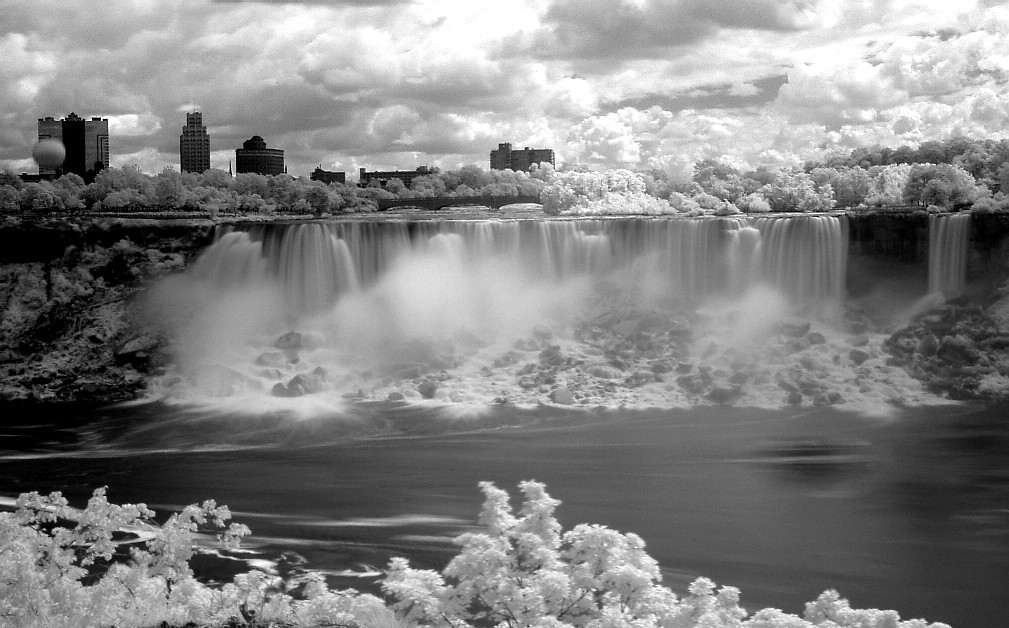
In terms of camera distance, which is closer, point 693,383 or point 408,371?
point 693,383

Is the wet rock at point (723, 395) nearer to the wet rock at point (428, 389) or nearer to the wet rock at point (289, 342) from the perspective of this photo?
the wet rock at point (428, 389)

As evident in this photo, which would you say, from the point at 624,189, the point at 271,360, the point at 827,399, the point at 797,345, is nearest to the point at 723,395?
the point at 827,399

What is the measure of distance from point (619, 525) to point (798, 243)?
20.4 m

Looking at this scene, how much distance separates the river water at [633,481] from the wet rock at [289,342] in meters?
4.97

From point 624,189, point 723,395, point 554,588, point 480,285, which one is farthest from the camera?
point 624,189

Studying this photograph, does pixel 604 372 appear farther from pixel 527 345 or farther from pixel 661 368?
pixel 527 345

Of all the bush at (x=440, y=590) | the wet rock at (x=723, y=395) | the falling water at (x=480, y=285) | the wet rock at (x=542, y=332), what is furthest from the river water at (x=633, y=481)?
the wet rock at (x=542, y=332)

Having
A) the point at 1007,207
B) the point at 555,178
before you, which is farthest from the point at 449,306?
the point at 555,178

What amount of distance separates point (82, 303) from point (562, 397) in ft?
60.3

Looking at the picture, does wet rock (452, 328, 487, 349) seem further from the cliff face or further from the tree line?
the tree line

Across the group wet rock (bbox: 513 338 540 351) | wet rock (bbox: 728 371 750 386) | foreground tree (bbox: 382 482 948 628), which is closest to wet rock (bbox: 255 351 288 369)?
wet rock (bbox: 513 338 540 351)

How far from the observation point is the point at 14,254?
129 ft

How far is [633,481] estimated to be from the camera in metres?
21.3

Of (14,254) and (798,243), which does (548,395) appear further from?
(14,254)
